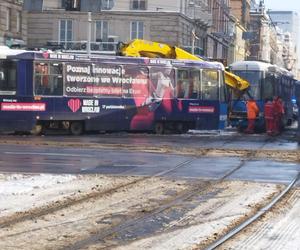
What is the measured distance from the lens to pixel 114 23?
64.6m

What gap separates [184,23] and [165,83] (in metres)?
34.8

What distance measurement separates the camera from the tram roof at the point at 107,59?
27692 mm

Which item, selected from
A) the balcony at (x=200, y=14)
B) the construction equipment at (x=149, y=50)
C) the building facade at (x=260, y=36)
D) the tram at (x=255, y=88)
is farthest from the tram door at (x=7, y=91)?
the building facade at (x=260, y=36)

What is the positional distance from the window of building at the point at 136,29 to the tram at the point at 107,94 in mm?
31631

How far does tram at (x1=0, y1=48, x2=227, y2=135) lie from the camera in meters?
27.5

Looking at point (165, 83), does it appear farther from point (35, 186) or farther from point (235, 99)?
point (35, 186)

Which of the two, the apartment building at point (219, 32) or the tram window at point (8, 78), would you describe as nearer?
the tram window at point (8, 78)

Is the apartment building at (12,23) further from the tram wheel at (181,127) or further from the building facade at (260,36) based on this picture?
the building facade at (260,36)

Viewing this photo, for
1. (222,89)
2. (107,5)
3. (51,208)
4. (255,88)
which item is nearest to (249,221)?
(51,208)

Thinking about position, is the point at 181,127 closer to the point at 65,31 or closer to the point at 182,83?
the point at 182,83

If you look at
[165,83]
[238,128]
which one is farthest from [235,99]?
[165,83]

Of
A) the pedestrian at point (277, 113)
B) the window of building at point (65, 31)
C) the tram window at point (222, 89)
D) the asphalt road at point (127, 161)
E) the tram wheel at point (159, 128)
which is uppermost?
the window of building at point (65, 31)

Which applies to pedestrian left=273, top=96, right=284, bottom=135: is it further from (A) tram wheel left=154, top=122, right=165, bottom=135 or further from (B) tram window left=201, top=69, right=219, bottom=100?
(A) tram wheel left=154, top=122, right=165, bottom=135

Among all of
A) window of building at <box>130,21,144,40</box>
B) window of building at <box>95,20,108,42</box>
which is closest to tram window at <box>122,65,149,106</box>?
window of building at <box>130,21,144,40</box>
